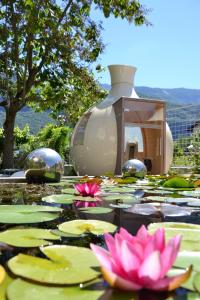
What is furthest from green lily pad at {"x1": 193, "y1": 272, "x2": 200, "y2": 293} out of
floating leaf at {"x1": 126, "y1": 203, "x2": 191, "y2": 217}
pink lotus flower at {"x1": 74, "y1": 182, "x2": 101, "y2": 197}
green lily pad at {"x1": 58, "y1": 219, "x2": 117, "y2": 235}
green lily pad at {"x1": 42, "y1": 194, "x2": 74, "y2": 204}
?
pink lotus flower at {"x1": 74, "y1": 182, "x2": 101, "y2": 197}

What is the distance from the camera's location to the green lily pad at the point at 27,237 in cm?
107

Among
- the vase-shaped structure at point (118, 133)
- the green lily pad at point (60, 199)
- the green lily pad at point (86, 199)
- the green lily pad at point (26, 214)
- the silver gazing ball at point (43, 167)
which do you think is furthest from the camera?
the vase-shaped structure at point (118, 133)

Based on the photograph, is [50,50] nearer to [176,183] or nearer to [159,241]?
[176,183]

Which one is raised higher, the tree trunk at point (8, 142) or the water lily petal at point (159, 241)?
the tree trunk at point (8, 142)

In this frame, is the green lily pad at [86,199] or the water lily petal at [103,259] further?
the green lily pad at [86,199]

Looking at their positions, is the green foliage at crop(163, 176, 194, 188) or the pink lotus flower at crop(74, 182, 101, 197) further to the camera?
the green foliage at crop(163, 176, 194, 188)

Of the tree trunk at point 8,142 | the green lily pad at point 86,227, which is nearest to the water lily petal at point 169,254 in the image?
the green lily pad at point 86,227

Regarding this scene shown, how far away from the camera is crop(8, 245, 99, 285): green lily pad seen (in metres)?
0.76

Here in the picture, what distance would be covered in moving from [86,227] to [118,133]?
7.24 m

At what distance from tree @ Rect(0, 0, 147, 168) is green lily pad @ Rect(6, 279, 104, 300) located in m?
8.03

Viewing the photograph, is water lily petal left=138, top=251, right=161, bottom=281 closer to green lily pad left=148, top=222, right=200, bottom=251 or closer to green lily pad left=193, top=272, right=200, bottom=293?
green lily pad left=193, top=272, right=200, bottom=293

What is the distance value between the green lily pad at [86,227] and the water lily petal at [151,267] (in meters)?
0.61

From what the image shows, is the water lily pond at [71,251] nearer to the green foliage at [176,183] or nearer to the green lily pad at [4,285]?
the green lily pad at [4,285]

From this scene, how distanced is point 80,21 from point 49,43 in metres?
1.68
